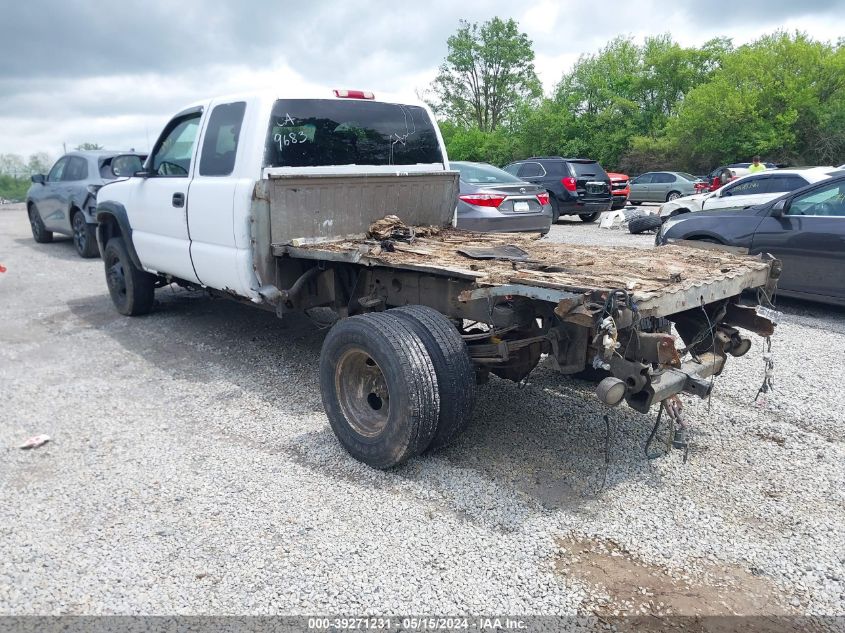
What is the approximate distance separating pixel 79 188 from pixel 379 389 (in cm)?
963

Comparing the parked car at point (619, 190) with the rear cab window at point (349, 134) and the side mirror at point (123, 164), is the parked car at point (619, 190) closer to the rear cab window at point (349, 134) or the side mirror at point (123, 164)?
the side mirror at point (123, 164)

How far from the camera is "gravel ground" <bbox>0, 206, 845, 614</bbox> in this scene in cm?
271

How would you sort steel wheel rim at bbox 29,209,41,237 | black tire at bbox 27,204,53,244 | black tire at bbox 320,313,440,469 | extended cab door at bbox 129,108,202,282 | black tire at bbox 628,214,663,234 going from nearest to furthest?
black tire at bbox 320,313,440,469, extended cab door at bbox 129,108,202,282, black tire at bbox 27,204,53,244, steel wheel rim at bbox 29,209,41,237, black tire at bbox 628,214,663,234

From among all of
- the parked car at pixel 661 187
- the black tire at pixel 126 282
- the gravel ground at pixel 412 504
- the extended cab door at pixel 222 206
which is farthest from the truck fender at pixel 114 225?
the parked car at pixel 661 187

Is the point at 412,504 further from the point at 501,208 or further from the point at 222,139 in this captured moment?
the point at 501,208

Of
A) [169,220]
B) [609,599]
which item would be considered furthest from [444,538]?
[169,220]

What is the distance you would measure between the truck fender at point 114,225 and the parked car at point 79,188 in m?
3.75

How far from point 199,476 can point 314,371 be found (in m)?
1.87

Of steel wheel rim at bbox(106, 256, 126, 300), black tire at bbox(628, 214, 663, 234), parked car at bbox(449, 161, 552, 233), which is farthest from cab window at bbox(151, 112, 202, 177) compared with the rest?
black tire at bbox(628, 214, 663, 234)

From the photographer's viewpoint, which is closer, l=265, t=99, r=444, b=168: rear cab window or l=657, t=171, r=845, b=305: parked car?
l=265, t=99, r=444, b=168: rear cab window

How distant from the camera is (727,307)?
4.18 meters

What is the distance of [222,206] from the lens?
197 inches

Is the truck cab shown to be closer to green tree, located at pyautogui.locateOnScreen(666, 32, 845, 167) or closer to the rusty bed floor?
the rusty bed floor

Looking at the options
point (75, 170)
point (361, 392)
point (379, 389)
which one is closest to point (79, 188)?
point (75, 170)
